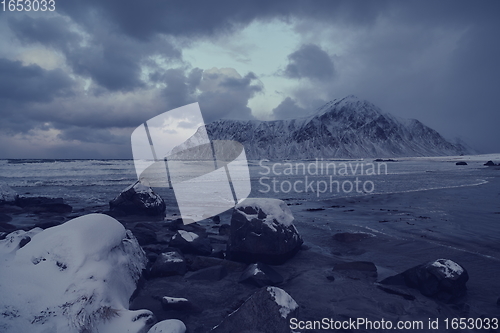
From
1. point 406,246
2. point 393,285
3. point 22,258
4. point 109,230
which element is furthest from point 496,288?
point 22,258

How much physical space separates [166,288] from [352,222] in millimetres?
6640

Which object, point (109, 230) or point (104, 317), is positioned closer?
point (104, 317)

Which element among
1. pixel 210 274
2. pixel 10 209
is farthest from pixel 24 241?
pixel 10 209

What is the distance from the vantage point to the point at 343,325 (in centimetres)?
384

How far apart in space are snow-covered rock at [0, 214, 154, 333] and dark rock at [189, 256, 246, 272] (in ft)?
4.67

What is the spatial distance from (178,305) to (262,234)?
7.83 ft

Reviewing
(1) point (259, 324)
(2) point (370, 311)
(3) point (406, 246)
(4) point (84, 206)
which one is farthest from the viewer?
(4) point (84, 206)

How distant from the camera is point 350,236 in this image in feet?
25.5

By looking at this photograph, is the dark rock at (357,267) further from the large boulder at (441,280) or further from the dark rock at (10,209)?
the dark rock at (10,209)

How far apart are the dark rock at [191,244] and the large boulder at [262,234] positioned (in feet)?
1.95

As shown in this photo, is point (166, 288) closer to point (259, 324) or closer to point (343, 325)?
point (259, 324)

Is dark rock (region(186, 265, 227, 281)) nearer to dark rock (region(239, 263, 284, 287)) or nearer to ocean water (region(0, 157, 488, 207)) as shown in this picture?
dark rock (region(239, 263, 284, 287))

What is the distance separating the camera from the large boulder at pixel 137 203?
1108cm

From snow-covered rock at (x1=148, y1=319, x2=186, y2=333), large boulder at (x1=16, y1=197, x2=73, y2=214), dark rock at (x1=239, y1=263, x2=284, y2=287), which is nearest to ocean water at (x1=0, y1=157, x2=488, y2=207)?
large boulder at (x1=16, y1=197, x2=73, y2=214)
